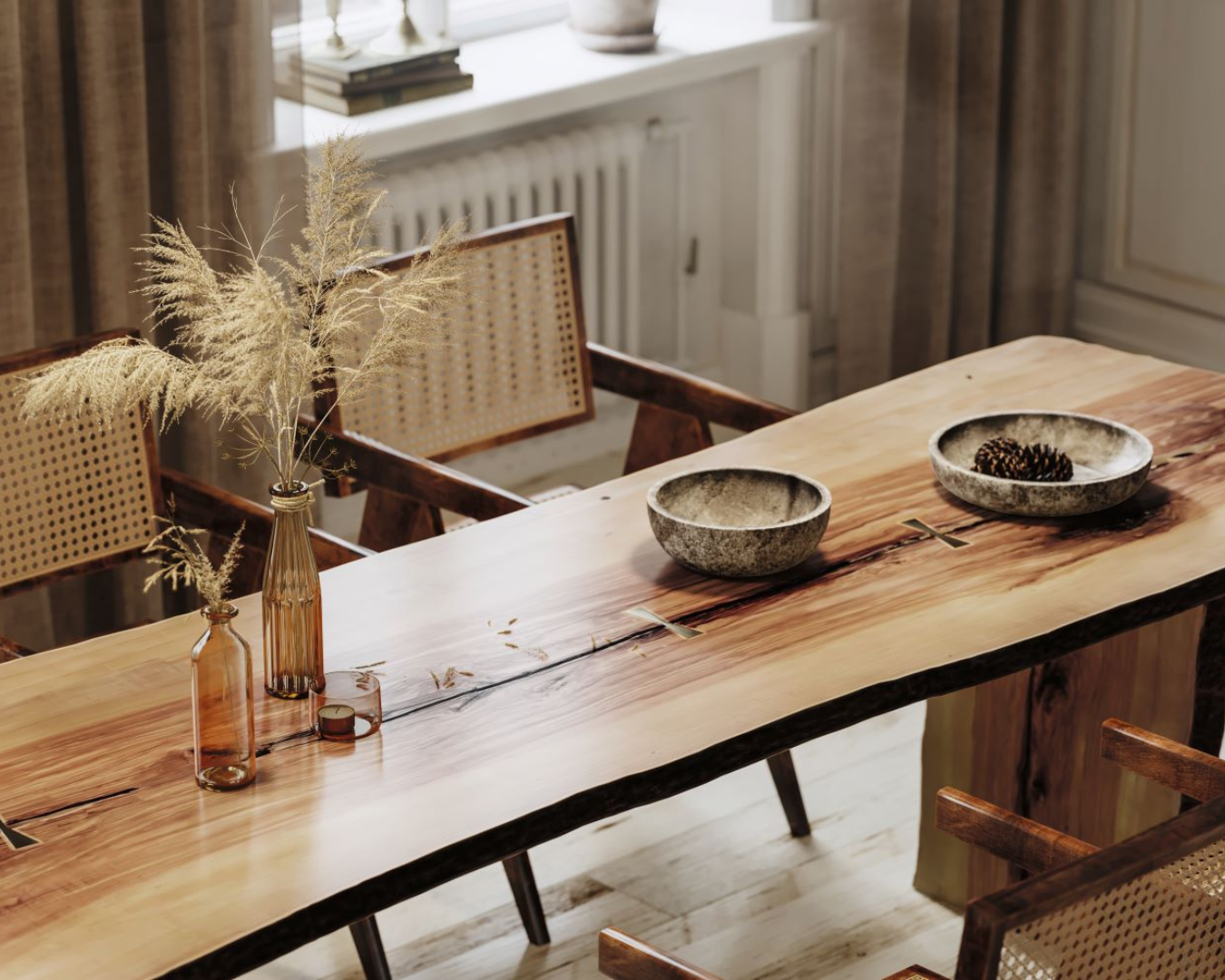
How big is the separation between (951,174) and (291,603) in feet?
9.56

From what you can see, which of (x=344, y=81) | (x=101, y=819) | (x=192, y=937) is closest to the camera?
(x=192, y=937)

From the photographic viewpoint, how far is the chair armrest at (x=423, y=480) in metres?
2.52

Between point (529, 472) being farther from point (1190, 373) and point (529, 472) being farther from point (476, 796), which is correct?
point (476, 796)

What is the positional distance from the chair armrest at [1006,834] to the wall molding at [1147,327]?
3.09 meters

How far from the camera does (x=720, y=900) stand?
2717mm

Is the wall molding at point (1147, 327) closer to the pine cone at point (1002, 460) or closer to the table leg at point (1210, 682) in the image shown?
the table leg at point (1210, 682)

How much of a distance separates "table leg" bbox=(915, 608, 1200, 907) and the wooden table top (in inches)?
10.2

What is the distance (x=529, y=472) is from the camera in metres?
4.27

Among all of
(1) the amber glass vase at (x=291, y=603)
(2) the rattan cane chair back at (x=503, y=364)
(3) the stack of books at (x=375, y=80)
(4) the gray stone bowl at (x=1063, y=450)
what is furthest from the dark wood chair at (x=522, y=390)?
(1) the amber glass vase at (x=291, y=603)

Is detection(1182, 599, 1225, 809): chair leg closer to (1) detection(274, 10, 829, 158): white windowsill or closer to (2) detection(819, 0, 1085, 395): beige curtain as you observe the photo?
(1) detection(274, 10, 829, 158): white windowsill

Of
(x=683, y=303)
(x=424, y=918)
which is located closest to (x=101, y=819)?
(x=424, y=918)

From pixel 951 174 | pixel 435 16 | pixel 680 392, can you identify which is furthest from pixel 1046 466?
pixel 951 174

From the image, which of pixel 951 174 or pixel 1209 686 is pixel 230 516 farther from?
pixel 951 174

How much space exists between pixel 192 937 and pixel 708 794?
1612 mm
